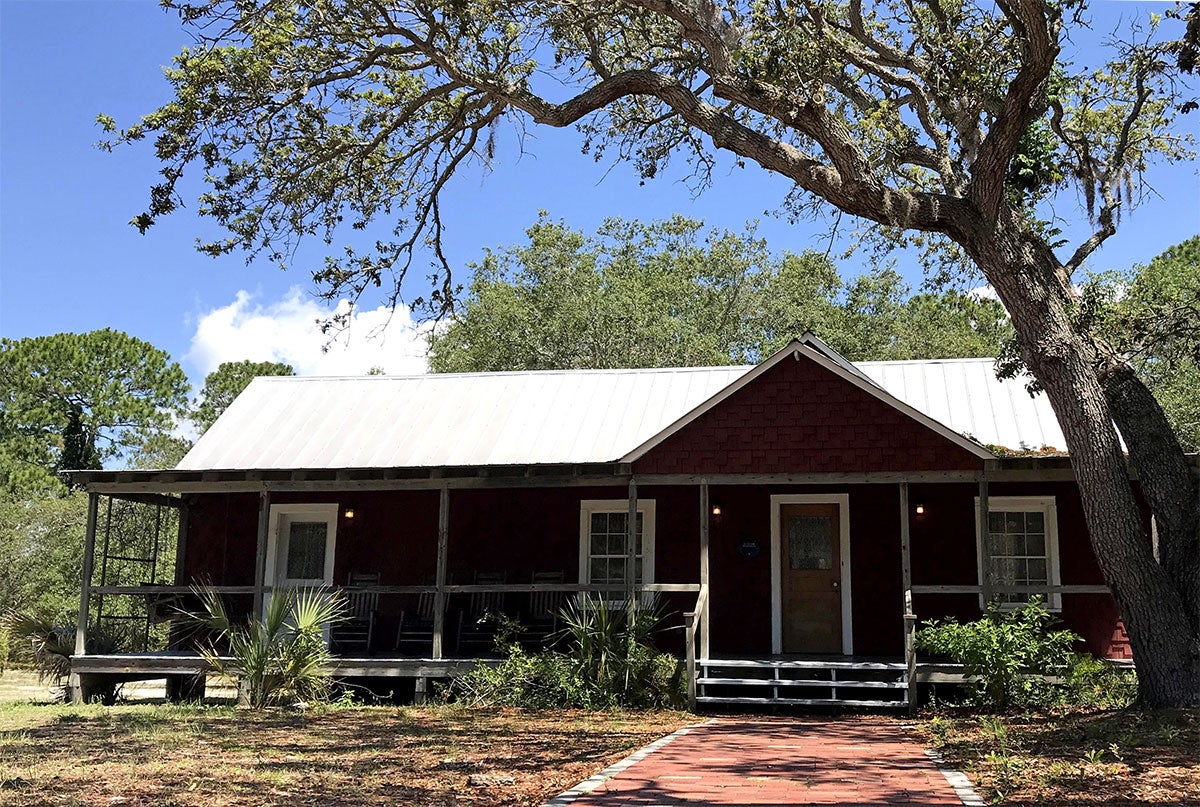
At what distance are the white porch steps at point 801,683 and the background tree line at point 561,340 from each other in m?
15.4

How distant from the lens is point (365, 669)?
45.8ft

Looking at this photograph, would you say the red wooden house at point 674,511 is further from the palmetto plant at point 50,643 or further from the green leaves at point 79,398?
the green leaves at point 79,398

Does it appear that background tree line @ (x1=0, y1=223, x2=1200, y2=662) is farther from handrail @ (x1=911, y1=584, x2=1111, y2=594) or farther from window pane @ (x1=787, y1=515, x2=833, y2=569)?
handrail @ (x1=911, y1=584, x2=1111, y2=594)

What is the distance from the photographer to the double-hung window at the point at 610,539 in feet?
50.7

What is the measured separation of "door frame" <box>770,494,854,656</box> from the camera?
47.8ft

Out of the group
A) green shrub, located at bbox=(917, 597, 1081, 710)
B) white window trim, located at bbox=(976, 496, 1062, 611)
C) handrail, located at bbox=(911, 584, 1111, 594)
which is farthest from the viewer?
white window trim, located at bbox=(976, 496, 1062, 611)

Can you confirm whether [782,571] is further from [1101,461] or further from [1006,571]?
[1101,461]

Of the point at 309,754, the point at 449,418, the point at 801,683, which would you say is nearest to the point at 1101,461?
the point at 801,683

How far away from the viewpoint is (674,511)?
15.5 m

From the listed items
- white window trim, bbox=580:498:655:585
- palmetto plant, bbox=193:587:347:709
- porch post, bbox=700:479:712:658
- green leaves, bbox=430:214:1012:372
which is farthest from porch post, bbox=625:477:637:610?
green leaves, bbox=430:214:1012:372

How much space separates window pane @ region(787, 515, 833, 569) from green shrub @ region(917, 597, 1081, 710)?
3281mm

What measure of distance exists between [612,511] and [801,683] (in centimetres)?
447

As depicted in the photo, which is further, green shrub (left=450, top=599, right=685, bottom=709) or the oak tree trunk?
green shrub (left=450, top=599, right=685, bottom=709)

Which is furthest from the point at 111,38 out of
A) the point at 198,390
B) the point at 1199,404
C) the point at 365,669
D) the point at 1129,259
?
the point at 198,390
